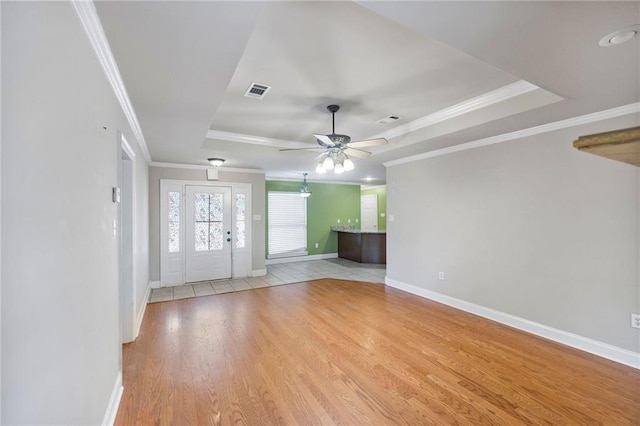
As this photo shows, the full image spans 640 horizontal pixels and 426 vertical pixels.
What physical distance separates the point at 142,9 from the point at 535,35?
2122mm

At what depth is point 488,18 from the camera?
4.88ft

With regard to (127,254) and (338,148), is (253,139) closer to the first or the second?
(338,148)

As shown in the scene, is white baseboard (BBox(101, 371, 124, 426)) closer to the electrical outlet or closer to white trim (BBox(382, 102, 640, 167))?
the electrical outlet

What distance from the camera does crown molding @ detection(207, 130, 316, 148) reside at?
163 inches

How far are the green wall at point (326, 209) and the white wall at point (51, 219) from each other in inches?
254

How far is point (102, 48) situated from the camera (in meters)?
1.64

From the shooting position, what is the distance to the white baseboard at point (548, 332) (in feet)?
8.92

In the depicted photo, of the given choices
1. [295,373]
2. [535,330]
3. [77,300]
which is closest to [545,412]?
[535,330]

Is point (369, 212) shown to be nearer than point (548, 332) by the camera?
No

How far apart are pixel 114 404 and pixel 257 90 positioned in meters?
2.83

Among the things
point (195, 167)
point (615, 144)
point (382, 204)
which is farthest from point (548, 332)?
point (382, 204)

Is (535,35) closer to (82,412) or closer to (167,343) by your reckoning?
(82,412)

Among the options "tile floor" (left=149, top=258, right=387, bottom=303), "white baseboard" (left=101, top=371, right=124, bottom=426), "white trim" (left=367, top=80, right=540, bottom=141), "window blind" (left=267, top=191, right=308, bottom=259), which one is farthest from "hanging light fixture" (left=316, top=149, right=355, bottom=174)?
"window blind" (left=267, top=191, right=308, bottom=259)

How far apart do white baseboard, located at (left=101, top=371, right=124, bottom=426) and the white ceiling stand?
227cm
